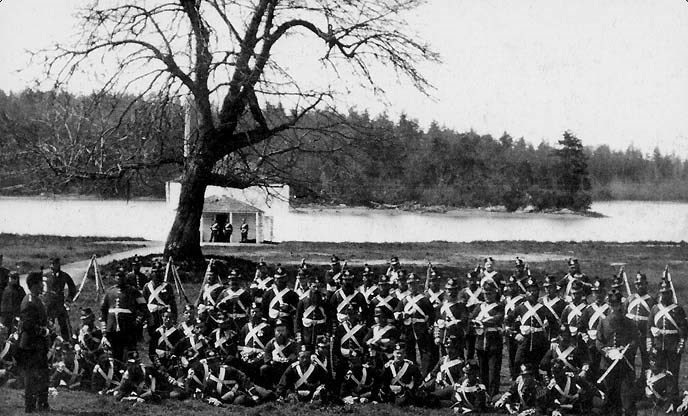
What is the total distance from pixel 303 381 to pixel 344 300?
229cm

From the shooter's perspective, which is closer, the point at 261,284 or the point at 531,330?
the point at 531,330

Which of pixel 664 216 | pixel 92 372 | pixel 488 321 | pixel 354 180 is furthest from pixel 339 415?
pixel 664 216

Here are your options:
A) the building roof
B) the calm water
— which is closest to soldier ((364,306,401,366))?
the calm water

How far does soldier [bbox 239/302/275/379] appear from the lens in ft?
32.8

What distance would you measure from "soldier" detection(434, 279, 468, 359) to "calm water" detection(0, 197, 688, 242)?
1193 cm

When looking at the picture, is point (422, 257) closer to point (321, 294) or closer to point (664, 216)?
point (664, 216)

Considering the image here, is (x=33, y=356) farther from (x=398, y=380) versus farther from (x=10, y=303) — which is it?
(x=398, y=380)

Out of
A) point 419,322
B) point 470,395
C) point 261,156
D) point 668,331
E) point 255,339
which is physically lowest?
point 470,395

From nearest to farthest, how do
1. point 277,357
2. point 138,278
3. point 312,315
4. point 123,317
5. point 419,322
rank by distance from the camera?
point 277,357 < point 123,317 < point 419,322 < point 312,315 < point 138,278

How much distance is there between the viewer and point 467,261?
2375 cm

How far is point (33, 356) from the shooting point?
8.76 metres

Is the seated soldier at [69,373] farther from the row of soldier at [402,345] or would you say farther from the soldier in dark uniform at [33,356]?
the soldier in dark uniform at [33,356]

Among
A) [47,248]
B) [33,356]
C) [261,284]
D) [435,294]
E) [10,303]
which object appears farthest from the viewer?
[47,248]

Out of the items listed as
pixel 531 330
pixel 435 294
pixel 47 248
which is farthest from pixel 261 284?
pixel 47 248
